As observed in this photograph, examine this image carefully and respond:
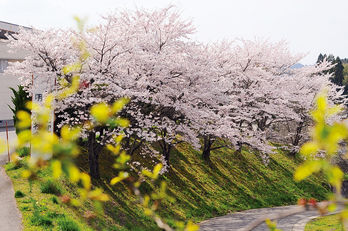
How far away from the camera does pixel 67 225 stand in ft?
31.0

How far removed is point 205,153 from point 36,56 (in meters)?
11.4

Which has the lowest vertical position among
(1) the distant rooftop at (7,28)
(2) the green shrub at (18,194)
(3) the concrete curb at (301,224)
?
(3) the concrete curb at (301,224)

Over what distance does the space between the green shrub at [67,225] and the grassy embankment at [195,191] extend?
61 mm

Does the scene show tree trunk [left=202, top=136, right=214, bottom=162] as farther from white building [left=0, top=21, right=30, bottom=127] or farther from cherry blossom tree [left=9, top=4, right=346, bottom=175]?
white building [left=0, top=21, right=30, bottom=127]

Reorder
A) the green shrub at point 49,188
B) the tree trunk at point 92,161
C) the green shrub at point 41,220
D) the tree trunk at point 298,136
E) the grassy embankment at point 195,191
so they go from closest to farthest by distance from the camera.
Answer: the green shrub at point 41,220 < the grassy embankment at point 195,191 < the green shrub at point 49,188 < the tree trunk at point 92,161 < the tree trunk at point 298,136

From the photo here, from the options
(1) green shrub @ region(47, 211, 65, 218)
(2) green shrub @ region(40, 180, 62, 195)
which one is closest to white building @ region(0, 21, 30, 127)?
A: (2) green shrub @ region(40, 180, 62, 195)

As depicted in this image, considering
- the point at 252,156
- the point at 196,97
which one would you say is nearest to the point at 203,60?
the point at 196,97

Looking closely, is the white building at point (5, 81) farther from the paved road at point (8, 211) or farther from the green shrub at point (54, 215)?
the green shrub at point (54, 215)

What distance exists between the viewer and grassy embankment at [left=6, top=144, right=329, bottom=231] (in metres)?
11.2

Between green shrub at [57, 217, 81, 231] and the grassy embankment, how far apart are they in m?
0.06

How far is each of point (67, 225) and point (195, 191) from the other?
8.99m

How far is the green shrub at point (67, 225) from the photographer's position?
9.35m

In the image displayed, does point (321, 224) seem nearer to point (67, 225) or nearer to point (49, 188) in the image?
point (67, 225)

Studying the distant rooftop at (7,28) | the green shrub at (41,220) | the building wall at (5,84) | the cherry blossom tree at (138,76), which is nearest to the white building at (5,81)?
the building wall at (5,84)
